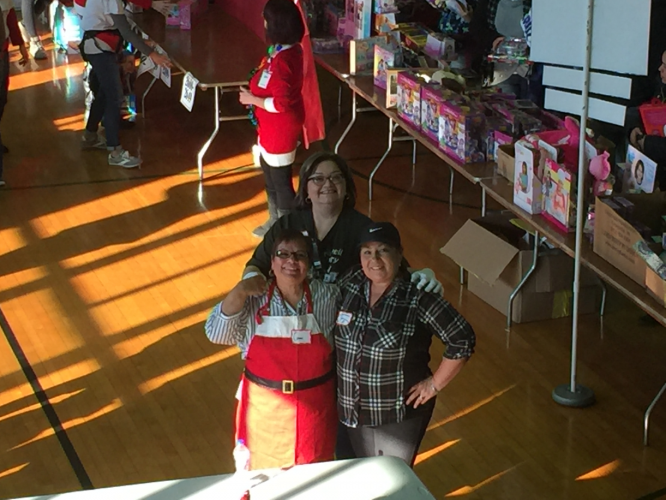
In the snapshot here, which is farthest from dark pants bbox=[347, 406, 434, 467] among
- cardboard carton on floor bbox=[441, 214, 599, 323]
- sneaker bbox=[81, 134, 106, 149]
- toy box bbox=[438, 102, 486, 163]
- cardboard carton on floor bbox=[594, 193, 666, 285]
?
sneaker bbox=[81, 134, 106, 149]

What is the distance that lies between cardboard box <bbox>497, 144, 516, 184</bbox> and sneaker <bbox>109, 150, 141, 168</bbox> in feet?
11.1

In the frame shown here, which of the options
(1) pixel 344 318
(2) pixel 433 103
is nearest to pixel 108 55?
(2) pixel 433 103

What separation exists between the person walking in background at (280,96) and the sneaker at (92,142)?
96.2 inches

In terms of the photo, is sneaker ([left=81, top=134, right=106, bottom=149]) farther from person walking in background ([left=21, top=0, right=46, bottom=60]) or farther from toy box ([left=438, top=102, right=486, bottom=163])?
toy box ([left=438, top=102, right=486, bottom=163])

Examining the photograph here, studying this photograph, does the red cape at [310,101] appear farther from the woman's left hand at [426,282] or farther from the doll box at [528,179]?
the woman's left hand at [426,282]

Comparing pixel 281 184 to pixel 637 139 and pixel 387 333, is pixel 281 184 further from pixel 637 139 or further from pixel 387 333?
pixel 387 333

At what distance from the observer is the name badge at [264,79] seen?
20.3 ft

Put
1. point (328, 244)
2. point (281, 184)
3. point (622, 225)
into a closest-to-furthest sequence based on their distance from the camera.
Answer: point (328, 244)
point (622, 225)
point (281, 184)

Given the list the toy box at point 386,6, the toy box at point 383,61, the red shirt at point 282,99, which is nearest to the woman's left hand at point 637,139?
the red shirt at point 282,99

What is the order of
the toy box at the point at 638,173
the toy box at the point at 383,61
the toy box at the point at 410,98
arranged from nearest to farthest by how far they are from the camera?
1. the toy box at the point at 638,173
2. the toy box at the point at 410,98
3. the toy box at the point at 383,61

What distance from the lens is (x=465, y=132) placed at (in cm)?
588

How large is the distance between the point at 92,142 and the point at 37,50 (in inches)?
127

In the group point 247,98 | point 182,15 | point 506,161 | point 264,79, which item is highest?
point 182,15

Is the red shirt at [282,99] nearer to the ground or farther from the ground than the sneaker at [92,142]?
farther from the ground
